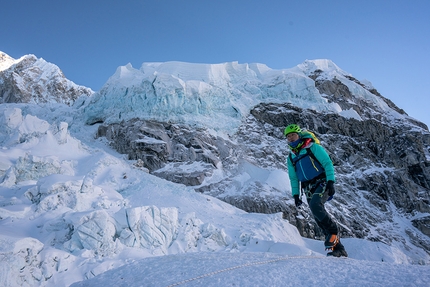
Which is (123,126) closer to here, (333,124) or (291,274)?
(333,124)

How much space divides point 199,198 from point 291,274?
40.9 feet

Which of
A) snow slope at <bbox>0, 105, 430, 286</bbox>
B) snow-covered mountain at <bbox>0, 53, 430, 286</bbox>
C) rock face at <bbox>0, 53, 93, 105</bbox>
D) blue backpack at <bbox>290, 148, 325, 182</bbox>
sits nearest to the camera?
snow slope at <bbox>0, 105, 430, 286</bbox>

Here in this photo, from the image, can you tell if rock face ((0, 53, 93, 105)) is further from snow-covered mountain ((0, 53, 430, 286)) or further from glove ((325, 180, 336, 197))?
glove ((325, 180, 336, 197))

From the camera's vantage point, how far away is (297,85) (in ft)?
126

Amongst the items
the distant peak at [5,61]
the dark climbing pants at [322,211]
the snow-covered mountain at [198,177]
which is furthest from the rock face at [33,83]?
the dark climbing pants at [322,211]

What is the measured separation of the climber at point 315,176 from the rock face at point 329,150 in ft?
60.5

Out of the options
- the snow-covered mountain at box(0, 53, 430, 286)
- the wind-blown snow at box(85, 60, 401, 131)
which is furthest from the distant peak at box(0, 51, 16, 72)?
the wind-blown snow at box(85, 60, 401, 131)

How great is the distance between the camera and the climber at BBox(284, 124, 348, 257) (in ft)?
11.9

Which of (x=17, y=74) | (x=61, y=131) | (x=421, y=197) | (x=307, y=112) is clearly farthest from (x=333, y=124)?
(x=17, y=74)

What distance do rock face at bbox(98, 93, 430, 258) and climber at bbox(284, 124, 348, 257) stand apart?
18.4 m

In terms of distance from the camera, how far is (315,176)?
3.88 meters

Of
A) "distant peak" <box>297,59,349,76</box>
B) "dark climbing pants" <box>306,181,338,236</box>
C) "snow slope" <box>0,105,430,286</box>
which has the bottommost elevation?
"snow slope" <box>0,105,430,286</box>

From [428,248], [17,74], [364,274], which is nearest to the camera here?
[364,274]

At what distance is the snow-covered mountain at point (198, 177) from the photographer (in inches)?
262
